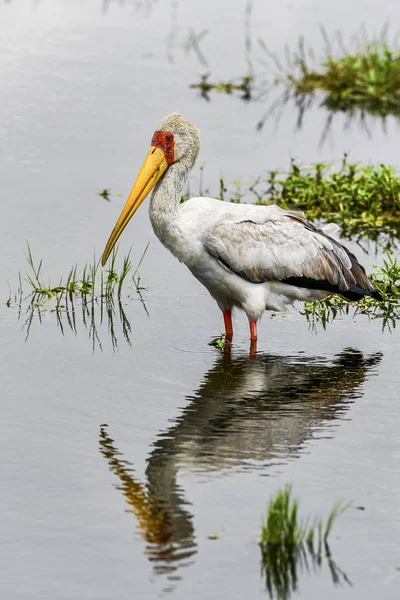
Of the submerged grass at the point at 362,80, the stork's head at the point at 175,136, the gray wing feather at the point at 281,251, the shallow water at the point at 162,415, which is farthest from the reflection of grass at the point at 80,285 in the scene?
the submerged grass at the point at 362,80

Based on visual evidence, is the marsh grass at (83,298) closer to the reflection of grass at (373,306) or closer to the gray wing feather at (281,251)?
the gray wing feather at (281,251)

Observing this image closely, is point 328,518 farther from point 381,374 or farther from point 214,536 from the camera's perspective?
point 381,374

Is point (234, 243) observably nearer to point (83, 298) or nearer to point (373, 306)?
point (83, 298)

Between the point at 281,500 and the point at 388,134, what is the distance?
1024 cm

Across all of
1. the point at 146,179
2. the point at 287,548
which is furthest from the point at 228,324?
the point at 287,548

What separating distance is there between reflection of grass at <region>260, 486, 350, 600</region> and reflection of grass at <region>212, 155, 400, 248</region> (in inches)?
241

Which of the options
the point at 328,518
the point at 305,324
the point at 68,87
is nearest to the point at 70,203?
the point at 305,324

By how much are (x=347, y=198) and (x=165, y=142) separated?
3438mm

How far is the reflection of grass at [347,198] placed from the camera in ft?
38.2

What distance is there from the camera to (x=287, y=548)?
5617 mm

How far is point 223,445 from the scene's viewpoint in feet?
22.7

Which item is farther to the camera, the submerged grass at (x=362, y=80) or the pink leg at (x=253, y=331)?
the submerged grass at (x=362, y=80)

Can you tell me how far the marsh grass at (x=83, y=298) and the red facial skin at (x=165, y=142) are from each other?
0.89 meters

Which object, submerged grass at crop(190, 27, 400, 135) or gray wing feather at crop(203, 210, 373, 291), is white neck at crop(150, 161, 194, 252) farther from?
submerged grass at crop(190, 27, 400, 135)
